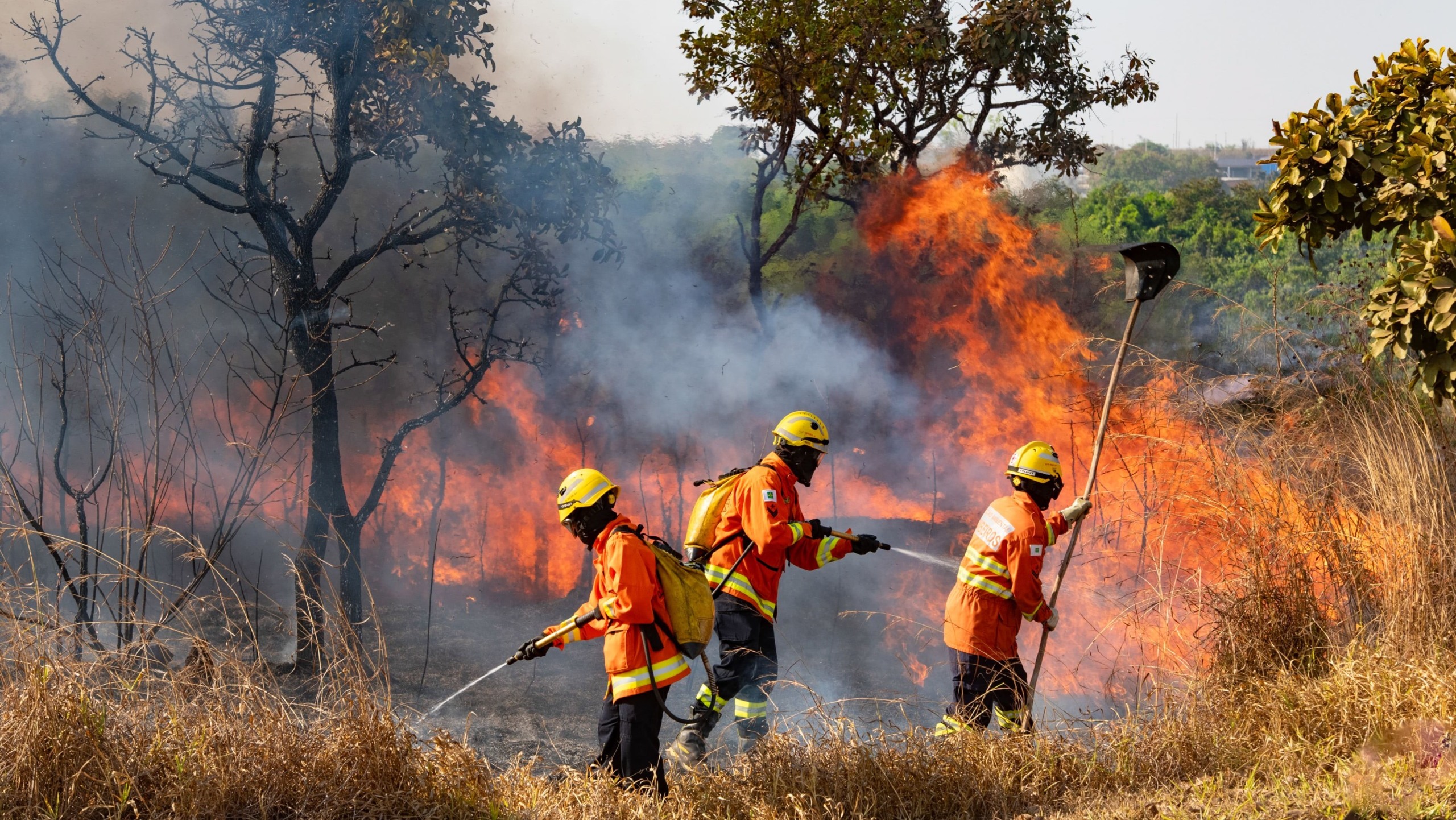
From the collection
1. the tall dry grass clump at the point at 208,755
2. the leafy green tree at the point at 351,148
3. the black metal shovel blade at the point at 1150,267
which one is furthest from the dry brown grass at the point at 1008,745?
the leafy green tree at the point at 351,148

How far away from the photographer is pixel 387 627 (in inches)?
491

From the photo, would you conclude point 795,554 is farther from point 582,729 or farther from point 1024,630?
point 1024,630

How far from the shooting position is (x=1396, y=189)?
491cm

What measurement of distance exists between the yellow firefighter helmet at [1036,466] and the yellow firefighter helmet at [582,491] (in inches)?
80.2

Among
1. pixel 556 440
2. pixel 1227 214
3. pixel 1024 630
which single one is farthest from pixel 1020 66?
pixel 1227 214

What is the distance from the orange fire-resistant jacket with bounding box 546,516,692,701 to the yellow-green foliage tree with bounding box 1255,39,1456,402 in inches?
131

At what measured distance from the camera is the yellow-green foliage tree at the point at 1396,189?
4.54 meters

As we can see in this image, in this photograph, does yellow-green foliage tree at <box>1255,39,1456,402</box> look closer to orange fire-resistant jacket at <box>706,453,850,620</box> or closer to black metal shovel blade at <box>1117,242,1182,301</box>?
black metal shovel blade at <box>1117,242,1182,301</box>

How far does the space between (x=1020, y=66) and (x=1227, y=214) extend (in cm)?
1784

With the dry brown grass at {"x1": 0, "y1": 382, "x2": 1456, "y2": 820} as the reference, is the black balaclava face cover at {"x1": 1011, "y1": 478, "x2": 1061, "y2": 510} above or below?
above

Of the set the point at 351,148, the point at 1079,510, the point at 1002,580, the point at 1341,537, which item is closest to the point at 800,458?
the point at 1002,580

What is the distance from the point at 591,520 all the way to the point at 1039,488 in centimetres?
228

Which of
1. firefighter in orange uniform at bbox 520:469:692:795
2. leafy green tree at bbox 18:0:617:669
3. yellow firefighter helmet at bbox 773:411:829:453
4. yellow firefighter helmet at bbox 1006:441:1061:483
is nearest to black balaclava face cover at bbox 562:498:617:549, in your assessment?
firefighter in orange uniform at bbox 520:469:692:795

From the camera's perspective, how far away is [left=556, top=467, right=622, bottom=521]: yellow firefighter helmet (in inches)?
187
